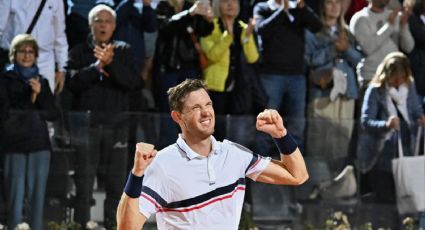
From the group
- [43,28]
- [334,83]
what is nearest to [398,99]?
[334,83]

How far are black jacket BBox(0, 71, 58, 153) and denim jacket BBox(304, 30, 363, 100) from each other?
3.11 metres

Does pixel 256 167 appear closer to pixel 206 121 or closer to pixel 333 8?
pixel 206 121

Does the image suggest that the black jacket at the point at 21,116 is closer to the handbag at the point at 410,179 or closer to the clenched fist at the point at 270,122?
the handbag at the point at 410,179

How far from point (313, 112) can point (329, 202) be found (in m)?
1.07

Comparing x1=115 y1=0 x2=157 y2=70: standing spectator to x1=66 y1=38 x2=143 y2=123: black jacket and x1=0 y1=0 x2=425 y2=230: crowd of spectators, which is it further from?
x1=66 y1=38 x2=143 y2=123: black jacket

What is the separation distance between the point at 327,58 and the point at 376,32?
2.23 ft

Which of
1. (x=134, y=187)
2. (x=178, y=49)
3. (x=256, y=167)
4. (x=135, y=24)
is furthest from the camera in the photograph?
(x=135, y=24)

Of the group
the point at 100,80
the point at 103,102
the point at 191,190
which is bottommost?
the point at 191,190

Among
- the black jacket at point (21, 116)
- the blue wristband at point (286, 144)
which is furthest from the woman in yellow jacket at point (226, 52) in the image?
the blue wristband at point (286, 144)

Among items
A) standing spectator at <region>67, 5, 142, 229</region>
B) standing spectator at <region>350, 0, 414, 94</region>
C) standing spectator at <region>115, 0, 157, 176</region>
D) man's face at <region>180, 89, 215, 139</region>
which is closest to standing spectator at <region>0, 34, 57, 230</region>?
standing spectator at <region>67, 5, 142, 229</region>

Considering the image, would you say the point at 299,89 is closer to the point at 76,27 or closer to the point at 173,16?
the point at 173,16

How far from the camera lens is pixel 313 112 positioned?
526 inches

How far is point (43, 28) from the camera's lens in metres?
12.6

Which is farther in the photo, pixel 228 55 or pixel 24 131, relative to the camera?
pixel 228 55
